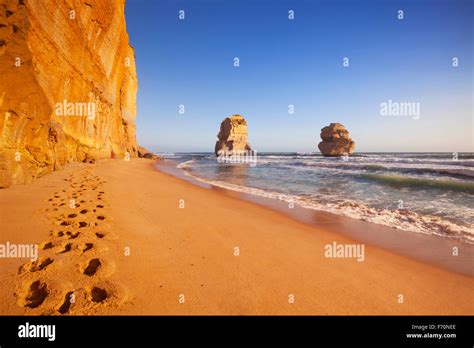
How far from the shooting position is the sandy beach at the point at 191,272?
2348 mm

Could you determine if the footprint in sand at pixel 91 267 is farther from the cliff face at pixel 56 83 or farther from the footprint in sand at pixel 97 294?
the cliff face at pixel 56 83

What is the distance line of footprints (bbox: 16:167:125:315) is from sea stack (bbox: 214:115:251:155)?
247 feet

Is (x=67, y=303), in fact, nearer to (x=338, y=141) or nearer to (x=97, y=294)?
(x=97, y=294)

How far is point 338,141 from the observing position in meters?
67.9

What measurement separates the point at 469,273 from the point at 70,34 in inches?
810

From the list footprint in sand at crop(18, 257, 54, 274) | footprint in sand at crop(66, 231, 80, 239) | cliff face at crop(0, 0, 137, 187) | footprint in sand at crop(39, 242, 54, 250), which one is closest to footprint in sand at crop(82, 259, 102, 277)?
footprint in sand at crop(18, 257, 54, 274)

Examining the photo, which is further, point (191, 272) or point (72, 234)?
point (72, 234)

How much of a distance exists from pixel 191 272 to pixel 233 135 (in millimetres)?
77052

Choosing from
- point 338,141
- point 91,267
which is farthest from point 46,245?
point 338,141

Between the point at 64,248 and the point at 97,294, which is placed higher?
the point at 64,248

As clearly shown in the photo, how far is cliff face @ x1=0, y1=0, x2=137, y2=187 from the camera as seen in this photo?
681 cm

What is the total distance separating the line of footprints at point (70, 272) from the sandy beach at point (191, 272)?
0.01 metres

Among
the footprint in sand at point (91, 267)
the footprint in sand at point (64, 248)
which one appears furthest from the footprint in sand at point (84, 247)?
the footprint in sand at point (91, 267)
